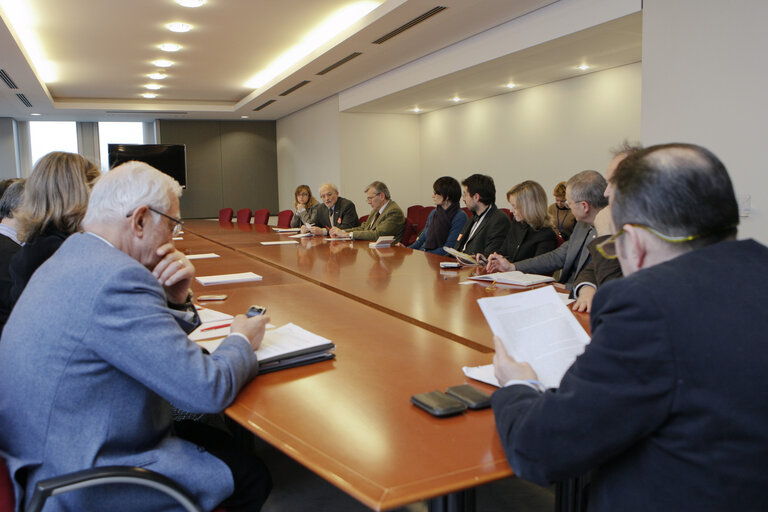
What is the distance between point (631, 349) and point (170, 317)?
3.17 feet

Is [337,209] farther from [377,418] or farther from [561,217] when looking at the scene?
[377,418]

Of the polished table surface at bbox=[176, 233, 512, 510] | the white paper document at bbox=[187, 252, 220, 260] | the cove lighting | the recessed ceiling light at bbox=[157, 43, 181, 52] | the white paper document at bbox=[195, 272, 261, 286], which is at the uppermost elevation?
the cove lighting

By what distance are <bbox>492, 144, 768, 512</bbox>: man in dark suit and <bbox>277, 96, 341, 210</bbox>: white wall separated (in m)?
9.29

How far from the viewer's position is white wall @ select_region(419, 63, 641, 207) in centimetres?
667

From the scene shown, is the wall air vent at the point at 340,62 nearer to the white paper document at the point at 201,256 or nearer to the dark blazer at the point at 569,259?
the white paper document at the point at 201,256

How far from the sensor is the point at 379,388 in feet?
4.89

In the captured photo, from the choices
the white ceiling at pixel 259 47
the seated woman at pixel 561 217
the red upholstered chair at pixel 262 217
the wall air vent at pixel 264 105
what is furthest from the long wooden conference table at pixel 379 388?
the wall air vent at pixel 264 105

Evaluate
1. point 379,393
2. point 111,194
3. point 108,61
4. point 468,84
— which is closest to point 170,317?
point 111,194

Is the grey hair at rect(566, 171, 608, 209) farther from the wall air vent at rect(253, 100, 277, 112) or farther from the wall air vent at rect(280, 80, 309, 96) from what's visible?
the wall air vent at rect(253, 100, 277, 112)

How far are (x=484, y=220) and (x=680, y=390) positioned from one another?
3.86 meters

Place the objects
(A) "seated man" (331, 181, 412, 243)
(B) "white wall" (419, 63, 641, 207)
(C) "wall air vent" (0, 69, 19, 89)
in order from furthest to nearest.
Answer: (C) "wall air vent" (0, 69, 19, 89) < (B) "white wall" (419, 63, 641, 207) < (A) "seated man" (331, 181, 412, 243)

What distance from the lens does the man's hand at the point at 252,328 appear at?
1.62 meters

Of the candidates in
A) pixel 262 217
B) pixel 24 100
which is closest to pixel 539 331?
pixel 262 217

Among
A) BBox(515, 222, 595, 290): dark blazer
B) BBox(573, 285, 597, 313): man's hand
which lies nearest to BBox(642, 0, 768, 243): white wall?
BBox(515, 222, 595, 290): dark blazer
